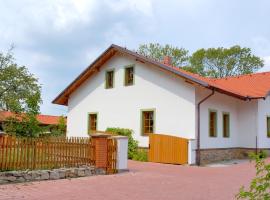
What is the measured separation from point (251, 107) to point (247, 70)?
85.1ft

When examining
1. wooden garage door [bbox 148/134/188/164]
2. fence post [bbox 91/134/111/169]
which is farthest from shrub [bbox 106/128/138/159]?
fence post [bbox 91/134/111/169]

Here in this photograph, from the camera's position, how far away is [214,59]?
47844 mm

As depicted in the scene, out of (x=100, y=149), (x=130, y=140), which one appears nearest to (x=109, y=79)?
(x=130, y=140)

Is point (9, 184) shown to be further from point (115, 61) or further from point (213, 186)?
point (115, 61)

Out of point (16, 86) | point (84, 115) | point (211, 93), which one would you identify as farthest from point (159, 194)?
point (16, 86)

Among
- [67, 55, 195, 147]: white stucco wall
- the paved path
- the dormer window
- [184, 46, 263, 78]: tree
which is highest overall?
[184, 46, 263, 78]: tree

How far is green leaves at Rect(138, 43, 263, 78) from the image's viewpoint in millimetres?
45656

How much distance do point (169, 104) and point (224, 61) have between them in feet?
99.2

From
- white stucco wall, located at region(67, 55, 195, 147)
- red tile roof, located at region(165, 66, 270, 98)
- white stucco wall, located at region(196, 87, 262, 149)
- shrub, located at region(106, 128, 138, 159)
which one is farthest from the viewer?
red tile roof, located at region(165, 66, 270, 98)

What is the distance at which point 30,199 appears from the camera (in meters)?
8.02

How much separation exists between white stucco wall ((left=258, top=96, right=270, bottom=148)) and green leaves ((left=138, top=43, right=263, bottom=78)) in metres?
23.1

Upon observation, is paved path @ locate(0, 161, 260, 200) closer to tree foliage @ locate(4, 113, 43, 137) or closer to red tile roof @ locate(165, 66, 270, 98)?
tree foliage @ locate(4, 113, 43, 137)

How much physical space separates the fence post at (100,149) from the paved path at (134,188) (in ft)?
2.14

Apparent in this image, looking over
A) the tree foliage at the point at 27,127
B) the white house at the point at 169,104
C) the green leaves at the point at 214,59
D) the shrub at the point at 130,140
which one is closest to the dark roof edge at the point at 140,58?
the white house at the point at 169,104
